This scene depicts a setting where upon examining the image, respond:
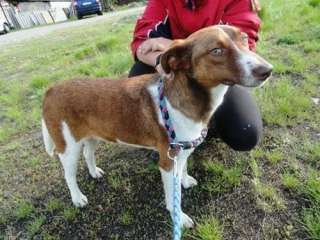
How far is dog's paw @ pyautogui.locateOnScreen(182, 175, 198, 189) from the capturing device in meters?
3.38

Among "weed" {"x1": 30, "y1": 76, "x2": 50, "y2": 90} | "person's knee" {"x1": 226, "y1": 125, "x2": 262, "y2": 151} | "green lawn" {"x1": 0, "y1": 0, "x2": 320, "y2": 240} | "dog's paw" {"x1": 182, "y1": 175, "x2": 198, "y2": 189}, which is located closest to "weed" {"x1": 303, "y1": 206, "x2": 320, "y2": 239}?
"green lawn" {"x1": 0, "y1": 0, "x2": 320, "y2": 240}

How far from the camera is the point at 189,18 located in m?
3.52

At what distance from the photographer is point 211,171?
11.6 feet

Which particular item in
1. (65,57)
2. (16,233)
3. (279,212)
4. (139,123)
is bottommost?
(65,57)

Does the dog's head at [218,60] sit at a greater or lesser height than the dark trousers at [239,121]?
greater

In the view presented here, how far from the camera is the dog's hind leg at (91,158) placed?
3625mm

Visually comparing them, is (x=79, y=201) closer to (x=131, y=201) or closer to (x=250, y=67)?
(x=131, y=201)

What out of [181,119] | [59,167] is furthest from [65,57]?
[181,119]

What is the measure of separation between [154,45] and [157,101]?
0.74m

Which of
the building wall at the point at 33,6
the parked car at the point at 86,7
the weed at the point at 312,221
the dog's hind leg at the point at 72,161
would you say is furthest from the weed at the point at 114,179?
the building wall at the point at 33,6

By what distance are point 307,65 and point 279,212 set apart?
122 inches

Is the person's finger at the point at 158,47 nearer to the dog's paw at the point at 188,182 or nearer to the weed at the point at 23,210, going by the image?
the dog's paw at the point at 188,182

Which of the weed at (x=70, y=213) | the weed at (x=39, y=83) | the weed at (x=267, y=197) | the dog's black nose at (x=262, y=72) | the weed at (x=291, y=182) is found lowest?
the weed at (x=39, y=83)

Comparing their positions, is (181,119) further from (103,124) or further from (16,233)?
(16,233)
